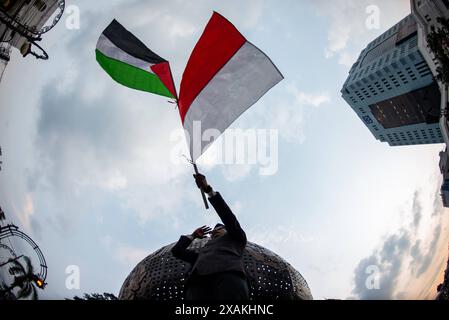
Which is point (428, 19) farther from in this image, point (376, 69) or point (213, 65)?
point (213, 65)

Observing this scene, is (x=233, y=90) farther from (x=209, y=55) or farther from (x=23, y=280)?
(x=23, y=280)

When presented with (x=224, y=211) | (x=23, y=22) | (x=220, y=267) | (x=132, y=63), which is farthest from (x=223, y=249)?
(x=23, y=22)

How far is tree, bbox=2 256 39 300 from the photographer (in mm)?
10812

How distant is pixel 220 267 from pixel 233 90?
3.58 meters

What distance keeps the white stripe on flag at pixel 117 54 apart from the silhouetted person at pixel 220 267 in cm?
417

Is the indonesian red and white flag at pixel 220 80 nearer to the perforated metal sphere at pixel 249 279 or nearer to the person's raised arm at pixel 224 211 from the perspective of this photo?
the person's raised arm at pixel 224 211

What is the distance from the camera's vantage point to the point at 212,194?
3498mm

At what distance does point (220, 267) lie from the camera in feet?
10.7

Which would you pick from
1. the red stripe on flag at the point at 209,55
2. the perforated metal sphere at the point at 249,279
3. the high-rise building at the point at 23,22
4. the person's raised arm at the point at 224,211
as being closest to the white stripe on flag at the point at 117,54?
the red stripe on flag at the point at 209,55

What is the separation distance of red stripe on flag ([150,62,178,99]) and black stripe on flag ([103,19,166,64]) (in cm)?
30

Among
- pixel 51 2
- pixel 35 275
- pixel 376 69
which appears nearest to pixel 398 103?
pixel 376 69

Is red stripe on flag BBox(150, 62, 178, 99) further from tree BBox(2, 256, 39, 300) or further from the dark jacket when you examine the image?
tree BBox(2, 256, 39, 300)

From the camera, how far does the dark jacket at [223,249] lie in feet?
10.8
